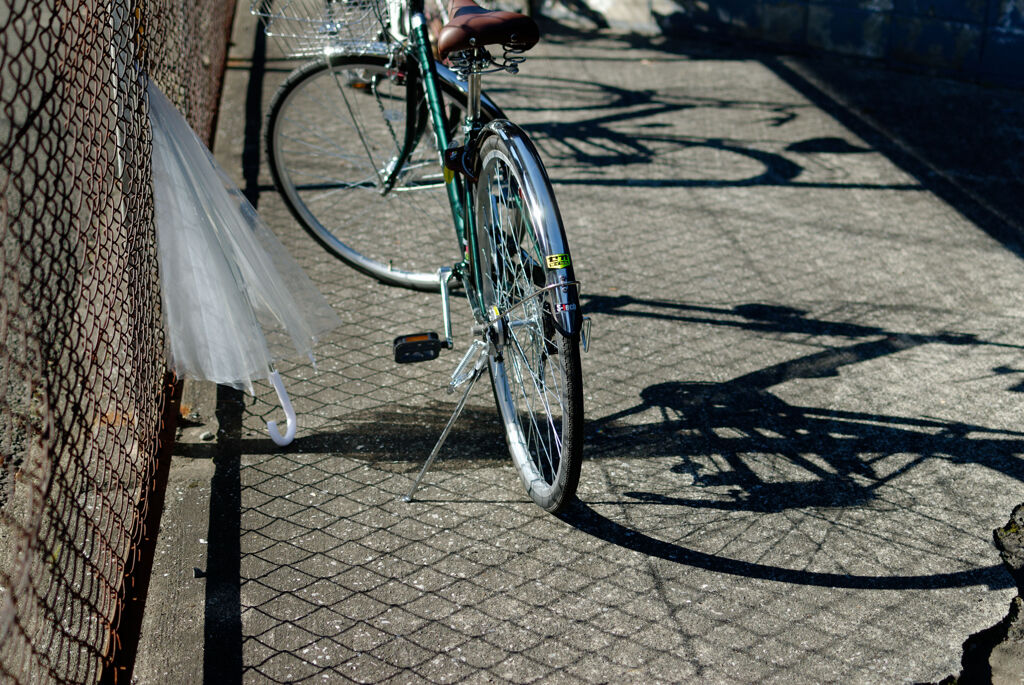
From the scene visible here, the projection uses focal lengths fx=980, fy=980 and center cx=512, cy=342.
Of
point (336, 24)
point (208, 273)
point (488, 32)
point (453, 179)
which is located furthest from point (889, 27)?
point (208, 273)

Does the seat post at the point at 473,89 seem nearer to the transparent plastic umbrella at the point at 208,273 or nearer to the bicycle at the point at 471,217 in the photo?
the bicycle at the point at 471,217

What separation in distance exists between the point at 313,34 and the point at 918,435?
2.80 metres

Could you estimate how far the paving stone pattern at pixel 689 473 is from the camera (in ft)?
8.51

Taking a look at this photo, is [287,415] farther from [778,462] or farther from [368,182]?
[368,182]

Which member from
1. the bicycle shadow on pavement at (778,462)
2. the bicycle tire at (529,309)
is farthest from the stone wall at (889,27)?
the bicycle tire at (529,309)

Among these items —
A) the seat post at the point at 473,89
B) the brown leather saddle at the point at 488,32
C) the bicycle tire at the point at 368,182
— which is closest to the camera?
the brown leather saddle at the point at 488,32

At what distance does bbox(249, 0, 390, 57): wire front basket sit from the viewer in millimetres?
3920

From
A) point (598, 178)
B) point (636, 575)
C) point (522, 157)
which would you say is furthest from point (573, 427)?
point (598, 178)

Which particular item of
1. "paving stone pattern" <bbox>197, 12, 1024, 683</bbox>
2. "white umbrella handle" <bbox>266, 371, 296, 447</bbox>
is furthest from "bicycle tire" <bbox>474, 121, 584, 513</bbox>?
"white umbrella handle" <bbox>266, 371, 296, 447</bbox>

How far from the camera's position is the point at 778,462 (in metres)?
3.28

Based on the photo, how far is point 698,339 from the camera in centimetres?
403

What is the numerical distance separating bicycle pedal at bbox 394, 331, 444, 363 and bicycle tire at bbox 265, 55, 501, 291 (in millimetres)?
946

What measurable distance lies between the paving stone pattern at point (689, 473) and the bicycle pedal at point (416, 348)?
0.91ft

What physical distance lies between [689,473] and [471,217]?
113cm
